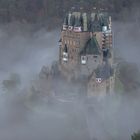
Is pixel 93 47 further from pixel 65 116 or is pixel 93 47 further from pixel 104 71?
pixel 65 116

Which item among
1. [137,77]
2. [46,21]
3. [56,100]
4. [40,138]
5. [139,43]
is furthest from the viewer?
[46,21]

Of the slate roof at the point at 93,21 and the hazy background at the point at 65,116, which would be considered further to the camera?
the slate roof at the point at 93,21

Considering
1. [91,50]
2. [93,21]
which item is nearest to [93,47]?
[91,50]

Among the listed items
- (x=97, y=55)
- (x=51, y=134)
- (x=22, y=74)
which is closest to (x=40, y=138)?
(x=51, y=134)

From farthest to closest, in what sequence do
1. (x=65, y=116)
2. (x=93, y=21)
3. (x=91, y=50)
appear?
(x=93, y=21)
(x=91, y=50)
(x=65, y=116)

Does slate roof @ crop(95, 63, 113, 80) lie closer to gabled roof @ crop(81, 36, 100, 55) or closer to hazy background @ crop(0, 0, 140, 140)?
gabled roof @ crop(81, 36, 100, 55)

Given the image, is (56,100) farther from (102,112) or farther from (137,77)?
(137,77)

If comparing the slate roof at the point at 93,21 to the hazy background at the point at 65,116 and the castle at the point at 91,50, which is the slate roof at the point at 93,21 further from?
the hazy background at the point at 65,116

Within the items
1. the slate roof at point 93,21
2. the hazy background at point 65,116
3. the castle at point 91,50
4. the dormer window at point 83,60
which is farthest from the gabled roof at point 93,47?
the hazy background at point 65,116
